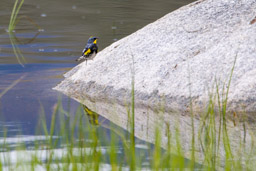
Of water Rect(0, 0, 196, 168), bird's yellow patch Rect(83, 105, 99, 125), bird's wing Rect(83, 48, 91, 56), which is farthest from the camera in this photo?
bird's wing Rect(83, 48, 91, 56)

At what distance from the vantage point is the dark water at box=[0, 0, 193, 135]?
5246 millimetres

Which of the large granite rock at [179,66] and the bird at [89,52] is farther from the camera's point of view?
the bird at [89,52]

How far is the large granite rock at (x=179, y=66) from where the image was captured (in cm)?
474

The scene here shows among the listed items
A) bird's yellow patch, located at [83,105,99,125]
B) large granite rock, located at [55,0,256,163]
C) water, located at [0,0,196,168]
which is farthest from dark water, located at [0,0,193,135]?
large granite rock, located at [55,0,256,163]

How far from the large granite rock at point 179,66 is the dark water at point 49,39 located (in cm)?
48

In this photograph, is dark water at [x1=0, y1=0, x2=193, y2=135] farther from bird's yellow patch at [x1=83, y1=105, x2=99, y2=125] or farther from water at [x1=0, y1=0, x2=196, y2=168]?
bird's yellow patch at [x1=83, y1=105, x2=99, y2=125]

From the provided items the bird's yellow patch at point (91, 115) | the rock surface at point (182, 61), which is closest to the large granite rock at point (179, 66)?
the rock surface at point (182, 61)

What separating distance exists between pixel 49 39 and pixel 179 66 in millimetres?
4447

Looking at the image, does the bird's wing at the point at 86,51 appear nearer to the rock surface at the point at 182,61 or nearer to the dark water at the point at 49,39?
the rock surface at the point at 182,61

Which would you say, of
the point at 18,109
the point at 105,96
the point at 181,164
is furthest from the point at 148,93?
the point at 181,164

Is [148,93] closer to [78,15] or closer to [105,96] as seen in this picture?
[105,96]

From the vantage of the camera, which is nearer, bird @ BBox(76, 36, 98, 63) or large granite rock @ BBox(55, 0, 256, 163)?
large granite rock @ BBox(55, 0, 256, 163)

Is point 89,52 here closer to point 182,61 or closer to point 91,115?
point 182,61

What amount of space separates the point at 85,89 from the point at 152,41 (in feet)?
3.14
